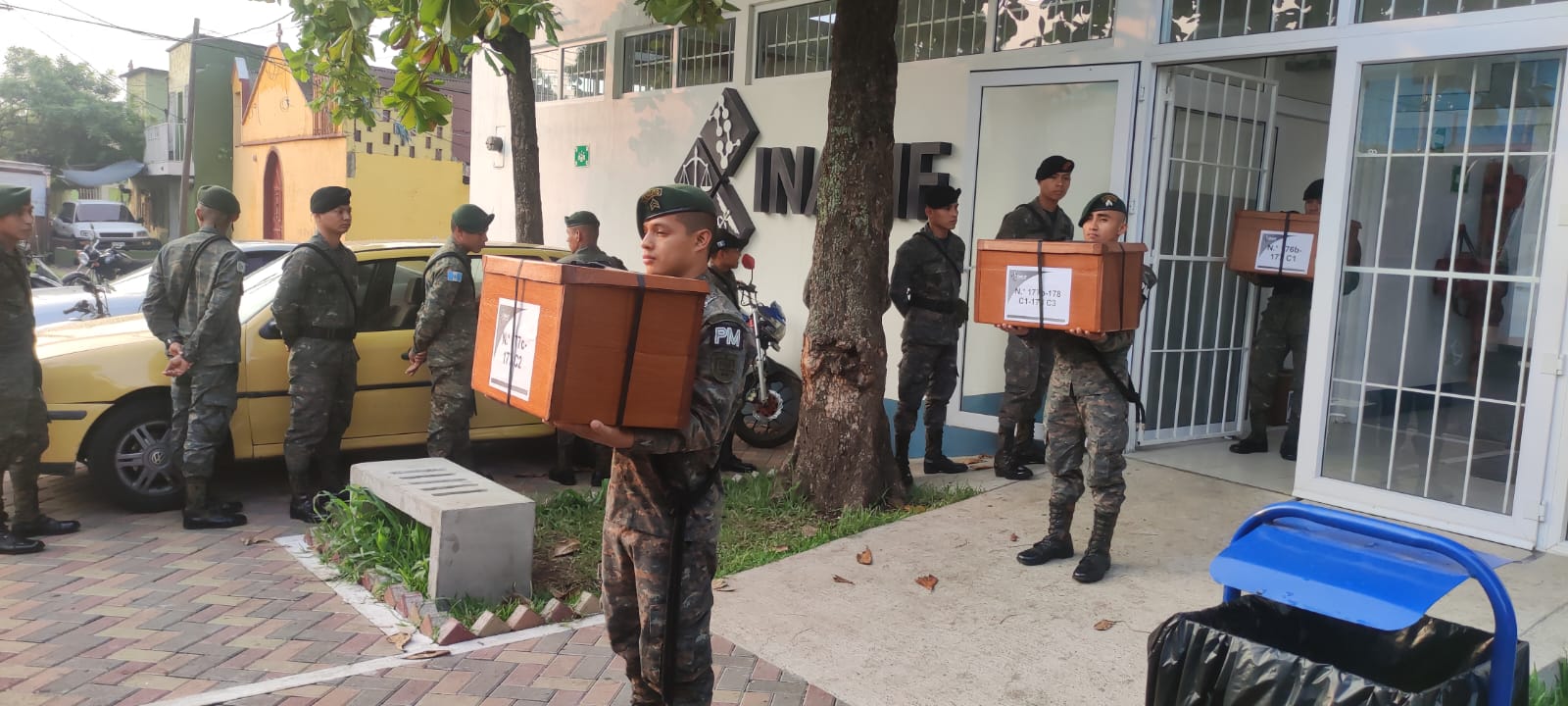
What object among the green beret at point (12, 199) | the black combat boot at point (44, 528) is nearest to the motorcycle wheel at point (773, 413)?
the black combat boot at point (44, 528)

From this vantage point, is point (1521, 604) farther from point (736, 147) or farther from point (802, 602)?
point (736, 147)

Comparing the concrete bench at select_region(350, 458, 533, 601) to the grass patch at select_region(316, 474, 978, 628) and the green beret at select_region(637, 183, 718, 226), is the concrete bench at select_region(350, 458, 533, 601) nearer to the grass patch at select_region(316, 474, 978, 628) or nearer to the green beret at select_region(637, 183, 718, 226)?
the grass patch at select_region(316, 474, 978, 628)

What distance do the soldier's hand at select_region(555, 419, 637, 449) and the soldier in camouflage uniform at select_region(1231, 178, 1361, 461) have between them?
18.8ft

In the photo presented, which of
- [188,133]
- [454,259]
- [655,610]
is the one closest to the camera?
[655,610]

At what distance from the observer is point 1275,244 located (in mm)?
6949

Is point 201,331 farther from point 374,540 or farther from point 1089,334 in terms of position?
point 1089,334

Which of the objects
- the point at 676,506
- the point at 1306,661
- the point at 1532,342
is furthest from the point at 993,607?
the point at 1532,342

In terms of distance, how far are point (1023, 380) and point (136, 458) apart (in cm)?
522

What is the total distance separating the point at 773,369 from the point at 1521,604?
5033mm

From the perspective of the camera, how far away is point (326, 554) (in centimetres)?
530

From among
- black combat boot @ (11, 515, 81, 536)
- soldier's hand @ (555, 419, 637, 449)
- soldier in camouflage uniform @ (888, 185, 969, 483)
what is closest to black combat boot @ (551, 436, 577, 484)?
soldier in camouflage uniform @ (888, 185, 969, 483)

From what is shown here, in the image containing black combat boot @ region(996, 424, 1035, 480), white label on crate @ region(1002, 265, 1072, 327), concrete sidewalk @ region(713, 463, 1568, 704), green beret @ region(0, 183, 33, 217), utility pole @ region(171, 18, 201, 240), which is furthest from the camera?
utility pole @ region(171, 18, 201, 240)

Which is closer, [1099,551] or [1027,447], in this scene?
[1099,551]

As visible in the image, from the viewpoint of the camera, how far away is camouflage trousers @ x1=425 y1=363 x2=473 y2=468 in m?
6.23
